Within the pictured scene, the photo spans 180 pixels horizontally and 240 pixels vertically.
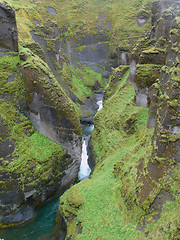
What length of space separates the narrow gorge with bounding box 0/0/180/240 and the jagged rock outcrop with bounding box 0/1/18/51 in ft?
0.19

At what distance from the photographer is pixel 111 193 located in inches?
396

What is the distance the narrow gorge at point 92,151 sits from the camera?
7.53 m

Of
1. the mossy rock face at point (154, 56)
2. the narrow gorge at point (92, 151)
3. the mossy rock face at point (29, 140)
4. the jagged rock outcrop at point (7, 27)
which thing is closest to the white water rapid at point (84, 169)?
the narrow gorge at point (92, 151)

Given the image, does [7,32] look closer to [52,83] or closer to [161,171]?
[52,83]

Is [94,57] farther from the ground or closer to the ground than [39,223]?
farther from the ground

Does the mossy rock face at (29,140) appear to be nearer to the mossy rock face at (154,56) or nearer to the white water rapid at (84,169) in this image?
the white water rapid at (84,169)

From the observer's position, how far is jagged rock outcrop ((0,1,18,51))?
12959mm

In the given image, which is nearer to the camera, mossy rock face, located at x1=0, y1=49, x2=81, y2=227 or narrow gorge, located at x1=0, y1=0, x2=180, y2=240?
narrow gorge, located at x1=0, y1=0, x2=180, y2=240

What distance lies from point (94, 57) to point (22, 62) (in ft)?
97.9

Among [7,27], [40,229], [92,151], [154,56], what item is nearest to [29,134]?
[40,229]

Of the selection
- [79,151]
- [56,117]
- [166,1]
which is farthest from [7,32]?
[166,1]

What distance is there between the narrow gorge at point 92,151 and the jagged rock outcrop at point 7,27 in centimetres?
6

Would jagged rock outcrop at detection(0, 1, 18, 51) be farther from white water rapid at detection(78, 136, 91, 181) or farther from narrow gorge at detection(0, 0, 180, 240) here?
white water rapid at detection(78, 136, 91, 181)

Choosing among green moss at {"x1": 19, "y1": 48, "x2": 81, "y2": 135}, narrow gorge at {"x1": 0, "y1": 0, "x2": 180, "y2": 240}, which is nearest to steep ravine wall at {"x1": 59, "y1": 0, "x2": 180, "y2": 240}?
narrow gorge at {"x1": 0, "y1": 0, "x2": 180, "y2": 240}
